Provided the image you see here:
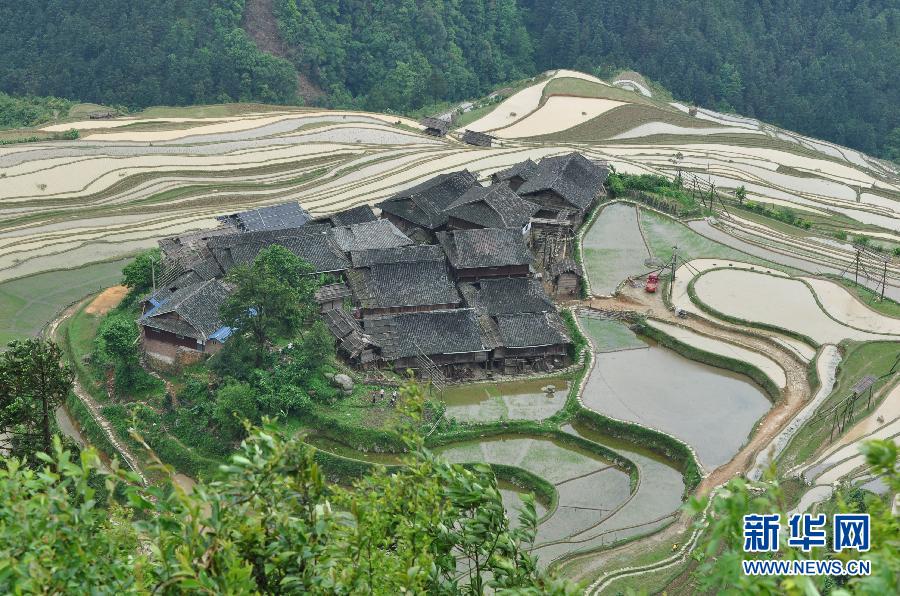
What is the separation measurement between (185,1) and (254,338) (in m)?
44.8

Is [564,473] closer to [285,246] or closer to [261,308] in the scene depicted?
[261,308]

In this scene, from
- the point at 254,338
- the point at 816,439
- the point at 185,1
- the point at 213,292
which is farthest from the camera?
the point at 185,1

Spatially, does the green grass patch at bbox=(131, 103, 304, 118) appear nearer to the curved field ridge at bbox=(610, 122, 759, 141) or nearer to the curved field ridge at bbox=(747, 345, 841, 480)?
the curved field ridge at bbox=(610, 122, 759, 141)

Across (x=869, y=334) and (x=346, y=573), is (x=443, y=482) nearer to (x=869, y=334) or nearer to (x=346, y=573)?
(x=346, y=573)

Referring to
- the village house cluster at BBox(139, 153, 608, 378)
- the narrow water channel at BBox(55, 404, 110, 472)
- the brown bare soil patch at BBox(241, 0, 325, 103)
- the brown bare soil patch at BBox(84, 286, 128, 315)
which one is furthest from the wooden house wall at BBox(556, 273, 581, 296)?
the brown bare soil patch at BBox(241, 0, 325, 103)

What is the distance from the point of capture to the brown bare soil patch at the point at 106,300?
1131 inches

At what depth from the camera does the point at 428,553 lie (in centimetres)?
741

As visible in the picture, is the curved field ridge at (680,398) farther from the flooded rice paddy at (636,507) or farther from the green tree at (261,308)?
the green tree at (261,308)

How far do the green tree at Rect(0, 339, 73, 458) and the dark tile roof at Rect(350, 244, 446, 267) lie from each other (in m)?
10.7

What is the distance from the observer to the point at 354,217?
32562 mm

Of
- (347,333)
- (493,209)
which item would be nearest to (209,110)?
(493,209)

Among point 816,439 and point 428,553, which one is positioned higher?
point 428,553

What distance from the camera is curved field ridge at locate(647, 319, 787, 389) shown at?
24.7m

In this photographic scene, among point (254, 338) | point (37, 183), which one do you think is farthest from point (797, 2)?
point (254, 338)
